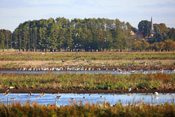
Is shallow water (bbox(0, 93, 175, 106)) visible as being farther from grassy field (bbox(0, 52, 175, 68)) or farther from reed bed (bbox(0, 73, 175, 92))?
grassy field (bbox(0, 52, 175, 68))

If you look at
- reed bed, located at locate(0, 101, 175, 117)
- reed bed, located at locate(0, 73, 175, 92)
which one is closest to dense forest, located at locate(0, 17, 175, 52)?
reed bed, located at locate(0, 73, 175, 92)

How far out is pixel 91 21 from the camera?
4840 inches

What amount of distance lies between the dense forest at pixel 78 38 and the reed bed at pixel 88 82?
74.9 m

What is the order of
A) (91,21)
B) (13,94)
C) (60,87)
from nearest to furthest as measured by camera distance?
(13,94) → (60,87) → (91,21)

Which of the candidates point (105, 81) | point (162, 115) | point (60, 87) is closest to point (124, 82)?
point (105, 81)

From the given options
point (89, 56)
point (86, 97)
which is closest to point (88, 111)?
point (86, 97)

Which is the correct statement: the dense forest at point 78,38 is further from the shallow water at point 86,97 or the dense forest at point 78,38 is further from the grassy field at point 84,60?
the shallow water at point 86,97

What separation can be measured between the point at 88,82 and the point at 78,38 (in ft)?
269

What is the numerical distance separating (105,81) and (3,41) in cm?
9228

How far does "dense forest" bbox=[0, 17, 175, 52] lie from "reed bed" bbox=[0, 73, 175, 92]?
74.9 m

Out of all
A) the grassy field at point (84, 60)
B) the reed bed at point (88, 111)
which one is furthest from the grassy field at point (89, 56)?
the reed bed at point (88, 111)

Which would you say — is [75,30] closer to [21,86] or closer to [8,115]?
[21,86]

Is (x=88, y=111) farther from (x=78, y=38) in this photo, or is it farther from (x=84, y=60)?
(x=78, y=38)

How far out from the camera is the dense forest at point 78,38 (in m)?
109
